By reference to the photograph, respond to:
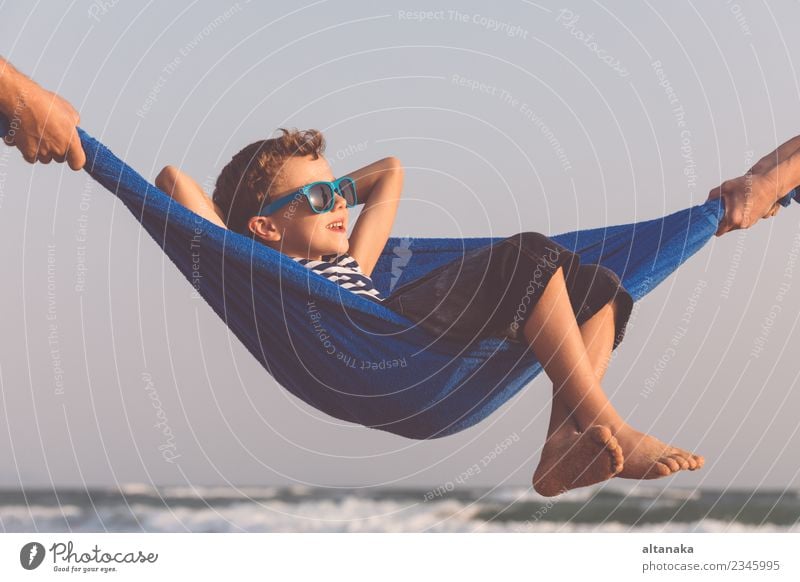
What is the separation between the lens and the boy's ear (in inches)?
119

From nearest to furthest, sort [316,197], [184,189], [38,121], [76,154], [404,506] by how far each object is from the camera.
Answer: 1. [38,121]
2. [76,154]
3. [184,189]
4. [316,197]
5. [404,506]

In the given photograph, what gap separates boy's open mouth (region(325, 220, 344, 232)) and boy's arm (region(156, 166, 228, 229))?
321 millimetres

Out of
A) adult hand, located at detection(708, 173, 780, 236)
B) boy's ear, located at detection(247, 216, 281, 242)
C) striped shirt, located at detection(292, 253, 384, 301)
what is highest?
adult hand, located at detection(708, 173, 780, 236)

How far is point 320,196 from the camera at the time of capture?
2.99 meters

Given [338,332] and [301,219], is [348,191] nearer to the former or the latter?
[301,219]

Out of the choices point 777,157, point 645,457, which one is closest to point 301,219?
point 645,457

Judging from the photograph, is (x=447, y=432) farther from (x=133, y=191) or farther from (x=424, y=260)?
(x=133, y=191)

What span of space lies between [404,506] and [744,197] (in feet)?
16.2

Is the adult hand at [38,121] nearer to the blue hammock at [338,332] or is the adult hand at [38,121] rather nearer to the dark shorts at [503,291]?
the blue hammock at [338,332]

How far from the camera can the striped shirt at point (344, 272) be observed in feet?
9.96

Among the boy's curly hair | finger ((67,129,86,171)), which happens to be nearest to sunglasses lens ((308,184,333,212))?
the boy's curly hair

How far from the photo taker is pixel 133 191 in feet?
8.87

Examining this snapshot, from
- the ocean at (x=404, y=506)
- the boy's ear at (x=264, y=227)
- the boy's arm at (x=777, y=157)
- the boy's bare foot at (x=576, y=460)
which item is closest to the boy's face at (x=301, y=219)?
the boy's ear at (x=264, y=227)

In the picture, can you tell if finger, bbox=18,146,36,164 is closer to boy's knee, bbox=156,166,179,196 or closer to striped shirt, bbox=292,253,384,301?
boy's knee, bbox=156,166,179,196
